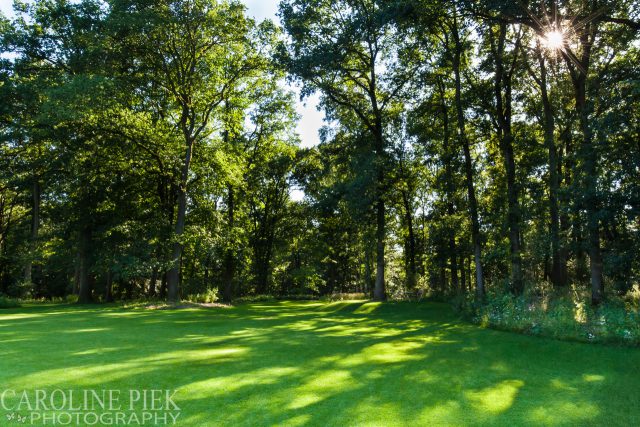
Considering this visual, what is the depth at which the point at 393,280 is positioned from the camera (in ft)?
171

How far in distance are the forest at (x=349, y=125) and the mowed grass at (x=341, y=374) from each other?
717 cm

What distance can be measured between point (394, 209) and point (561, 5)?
22010 millimetres

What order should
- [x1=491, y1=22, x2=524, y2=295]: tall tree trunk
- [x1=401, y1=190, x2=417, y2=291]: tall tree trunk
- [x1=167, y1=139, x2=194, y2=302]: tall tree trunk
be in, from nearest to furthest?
[x1=491, y1=22, x2=524, y2=295]: tall tree trunk < [x1=167, y1=139, x2=194, y2=302]: tall tree trunk < [x1=401, y1=190, x2=417, y2=291]: tall tree trunk

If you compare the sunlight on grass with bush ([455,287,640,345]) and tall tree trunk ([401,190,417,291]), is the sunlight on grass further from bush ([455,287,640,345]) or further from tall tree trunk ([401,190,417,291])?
tall tree trunk ([401,190,417,291])

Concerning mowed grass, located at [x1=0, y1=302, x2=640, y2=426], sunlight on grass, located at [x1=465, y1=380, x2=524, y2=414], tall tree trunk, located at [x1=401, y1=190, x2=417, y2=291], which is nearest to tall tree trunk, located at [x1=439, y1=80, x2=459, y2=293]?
tall tree trunk, located at [x1=401, y1=190, x2=417, y2=291]

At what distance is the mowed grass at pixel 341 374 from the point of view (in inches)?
177

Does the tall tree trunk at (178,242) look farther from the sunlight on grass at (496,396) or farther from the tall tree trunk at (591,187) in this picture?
the tall tree trunk at (591,187)

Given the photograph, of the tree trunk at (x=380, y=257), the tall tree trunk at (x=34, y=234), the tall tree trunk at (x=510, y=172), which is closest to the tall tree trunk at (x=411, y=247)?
the tree trunk at (x=380, y=257)

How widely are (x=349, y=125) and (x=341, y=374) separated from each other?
22.9m

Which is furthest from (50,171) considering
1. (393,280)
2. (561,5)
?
(393,280)

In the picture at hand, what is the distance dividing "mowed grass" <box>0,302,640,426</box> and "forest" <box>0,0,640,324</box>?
717cm

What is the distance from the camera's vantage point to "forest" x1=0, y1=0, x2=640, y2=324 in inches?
529

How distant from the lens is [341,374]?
Answer: 6105mm

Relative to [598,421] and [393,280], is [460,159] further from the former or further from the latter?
[393,280]
